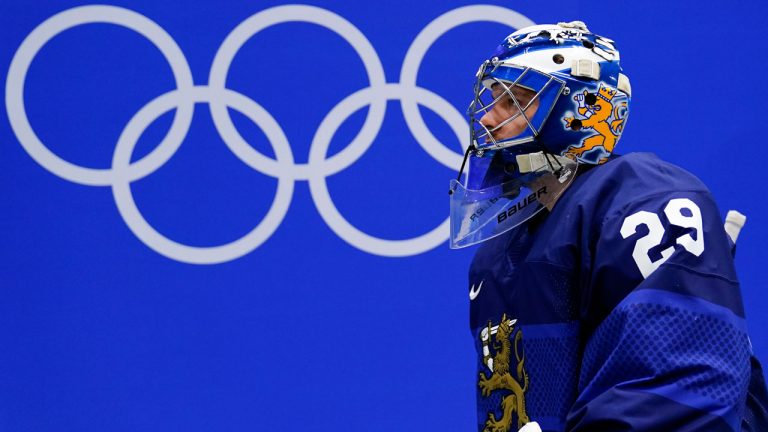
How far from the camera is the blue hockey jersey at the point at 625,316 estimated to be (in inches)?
74.2

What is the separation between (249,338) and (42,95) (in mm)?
1233

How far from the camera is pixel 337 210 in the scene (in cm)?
416

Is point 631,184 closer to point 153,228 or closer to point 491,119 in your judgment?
point 491,119

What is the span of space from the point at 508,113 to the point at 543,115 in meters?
0.10

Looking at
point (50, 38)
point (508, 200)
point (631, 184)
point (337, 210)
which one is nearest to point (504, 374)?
point (508, 200)

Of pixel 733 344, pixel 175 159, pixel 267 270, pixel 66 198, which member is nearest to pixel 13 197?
pixel 66 198

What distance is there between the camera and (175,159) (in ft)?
13.6

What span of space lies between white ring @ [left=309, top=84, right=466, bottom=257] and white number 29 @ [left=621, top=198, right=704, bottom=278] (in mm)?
2175

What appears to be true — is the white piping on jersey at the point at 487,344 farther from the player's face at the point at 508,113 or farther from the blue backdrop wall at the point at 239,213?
the blue backdrop wall at the point at 239,213

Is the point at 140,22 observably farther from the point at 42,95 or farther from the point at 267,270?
the point at 267,270

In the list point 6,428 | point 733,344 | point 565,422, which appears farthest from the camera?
point 6,428

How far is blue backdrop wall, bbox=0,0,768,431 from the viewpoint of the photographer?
4.05m

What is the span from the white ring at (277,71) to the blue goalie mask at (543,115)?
5.59 feet

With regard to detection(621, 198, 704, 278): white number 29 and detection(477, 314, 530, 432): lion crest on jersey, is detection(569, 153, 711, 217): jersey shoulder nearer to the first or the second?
detection(621, 198, 704, 278): white number 29
